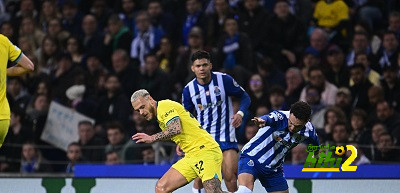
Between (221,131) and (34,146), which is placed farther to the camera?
(34,146)

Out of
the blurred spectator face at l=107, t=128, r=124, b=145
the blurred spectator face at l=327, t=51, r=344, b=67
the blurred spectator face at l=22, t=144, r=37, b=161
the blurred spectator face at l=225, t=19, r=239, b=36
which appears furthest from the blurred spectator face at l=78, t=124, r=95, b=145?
the blurred spectator face at l=327, t=51, r=344, b=67

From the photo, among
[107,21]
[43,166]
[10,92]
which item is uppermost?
[107,21]

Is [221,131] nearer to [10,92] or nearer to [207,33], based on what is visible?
[207,33]

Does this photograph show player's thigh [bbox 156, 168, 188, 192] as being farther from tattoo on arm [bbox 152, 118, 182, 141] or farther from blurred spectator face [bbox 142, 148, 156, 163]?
blurred spectator face [bbox 142, 148, 156, 163]

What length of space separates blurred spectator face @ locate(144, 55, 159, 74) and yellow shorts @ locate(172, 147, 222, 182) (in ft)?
18.3

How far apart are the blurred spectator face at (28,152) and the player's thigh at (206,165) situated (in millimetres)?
5749

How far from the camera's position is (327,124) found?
13.8 metres

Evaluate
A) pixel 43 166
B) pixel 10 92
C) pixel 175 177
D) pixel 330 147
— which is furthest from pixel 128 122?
pixel 175 177

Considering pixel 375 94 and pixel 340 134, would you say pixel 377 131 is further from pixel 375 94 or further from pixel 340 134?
pixel 375 94

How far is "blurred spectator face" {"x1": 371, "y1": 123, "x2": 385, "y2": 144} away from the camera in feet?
44.0

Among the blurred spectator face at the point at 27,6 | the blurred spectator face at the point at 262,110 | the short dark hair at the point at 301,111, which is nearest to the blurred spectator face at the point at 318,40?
the blurred spectator face at the point at 262,110

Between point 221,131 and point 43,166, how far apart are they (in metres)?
4.83

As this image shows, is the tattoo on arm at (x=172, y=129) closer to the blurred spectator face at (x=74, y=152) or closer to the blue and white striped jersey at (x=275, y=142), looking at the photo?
the blue and white striped jersey at (x=275, y=142)

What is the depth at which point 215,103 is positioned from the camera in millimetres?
11781
